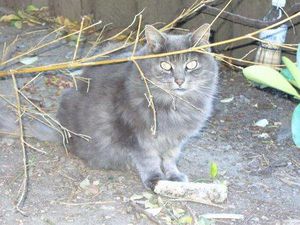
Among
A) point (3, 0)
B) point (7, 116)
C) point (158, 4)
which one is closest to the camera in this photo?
point (7, 116)

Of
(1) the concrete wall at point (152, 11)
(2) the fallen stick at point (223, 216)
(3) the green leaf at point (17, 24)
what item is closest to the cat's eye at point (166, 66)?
(2) the fallen stick at point (223, 216)

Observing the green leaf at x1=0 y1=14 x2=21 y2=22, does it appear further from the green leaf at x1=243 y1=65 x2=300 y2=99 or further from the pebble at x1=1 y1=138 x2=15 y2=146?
the green leaf at x1=243 y1=65 x2=300 y2=99

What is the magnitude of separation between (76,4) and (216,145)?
6.36 ft

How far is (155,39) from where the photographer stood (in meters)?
2.96

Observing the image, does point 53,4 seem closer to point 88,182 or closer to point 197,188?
point 88,182

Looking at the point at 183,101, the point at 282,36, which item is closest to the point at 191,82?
the point at 183,101

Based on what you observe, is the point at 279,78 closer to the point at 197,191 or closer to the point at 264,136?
the point at 197,191

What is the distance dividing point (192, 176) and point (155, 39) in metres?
0.78

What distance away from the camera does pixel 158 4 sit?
4.58 meters

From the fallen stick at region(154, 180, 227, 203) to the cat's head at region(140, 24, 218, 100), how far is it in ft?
1.57

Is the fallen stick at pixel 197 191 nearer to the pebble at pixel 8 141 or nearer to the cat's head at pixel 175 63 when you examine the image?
the cat's head at pixel 175 63

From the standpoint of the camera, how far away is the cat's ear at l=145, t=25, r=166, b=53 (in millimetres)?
2932

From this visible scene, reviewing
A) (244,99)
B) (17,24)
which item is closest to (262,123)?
(244,99)

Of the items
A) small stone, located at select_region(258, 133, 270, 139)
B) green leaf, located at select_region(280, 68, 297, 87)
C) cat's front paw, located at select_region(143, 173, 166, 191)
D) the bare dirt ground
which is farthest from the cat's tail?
green leaf, located at select_region(280, 68, 297, 87)
